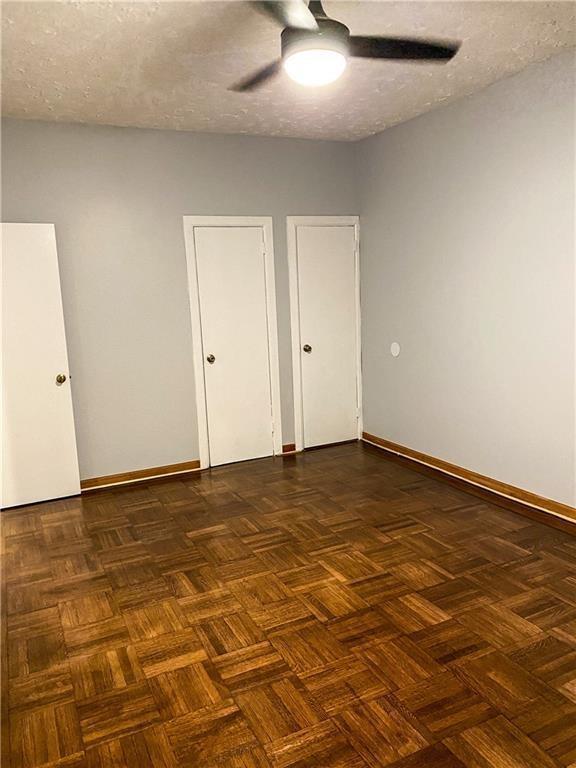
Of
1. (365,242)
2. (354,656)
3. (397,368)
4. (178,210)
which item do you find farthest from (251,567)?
(365,242)

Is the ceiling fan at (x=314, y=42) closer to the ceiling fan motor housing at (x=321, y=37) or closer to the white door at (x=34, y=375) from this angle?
the ceiling fan motor housing at (x=321, y=37)

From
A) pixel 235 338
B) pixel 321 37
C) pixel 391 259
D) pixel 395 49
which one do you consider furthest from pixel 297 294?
pixel 321 37

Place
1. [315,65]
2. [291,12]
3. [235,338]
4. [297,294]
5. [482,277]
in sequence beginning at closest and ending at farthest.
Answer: [291,12] → [315,65] → [482,277] → [235,338] → [297,294]

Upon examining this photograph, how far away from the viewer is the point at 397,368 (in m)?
4.85

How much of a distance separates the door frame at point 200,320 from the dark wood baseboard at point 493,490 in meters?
1.03

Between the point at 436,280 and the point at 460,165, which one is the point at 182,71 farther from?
the point at 436,280

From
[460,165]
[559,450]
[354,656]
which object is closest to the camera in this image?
[354,656]

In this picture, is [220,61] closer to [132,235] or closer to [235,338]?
[132,235]

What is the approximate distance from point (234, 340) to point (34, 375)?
4.90 feet

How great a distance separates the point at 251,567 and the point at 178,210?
2665 millimetres

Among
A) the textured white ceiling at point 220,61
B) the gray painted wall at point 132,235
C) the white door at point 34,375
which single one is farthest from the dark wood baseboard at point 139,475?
the textured white ceiling at point 220,61

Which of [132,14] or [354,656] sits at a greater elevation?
[132,14]

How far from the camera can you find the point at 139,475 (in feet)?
14.9

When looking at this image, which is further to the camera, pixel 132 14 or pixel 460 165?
pixel 460 165
